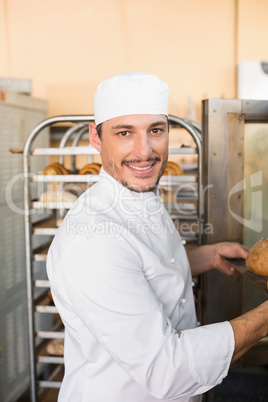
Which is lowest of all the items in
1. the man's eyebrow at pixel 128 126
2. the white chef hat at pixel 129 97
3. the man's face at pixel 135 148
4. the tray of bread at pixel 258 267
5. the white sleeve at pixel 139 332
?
the white sleeve at pixel 139 332

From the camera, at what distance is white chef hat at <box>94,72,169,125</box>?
1.10m

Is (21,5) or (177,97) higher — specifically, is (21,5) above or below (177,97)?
above

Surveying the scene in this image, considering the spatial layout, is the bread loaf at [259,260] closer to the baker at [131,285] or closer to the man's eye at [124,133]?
the baker at [131,285]

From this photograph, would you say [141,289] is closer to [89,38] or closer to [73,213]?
[73,213]

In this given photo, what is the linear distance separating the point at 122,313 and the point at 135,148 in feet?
1.40

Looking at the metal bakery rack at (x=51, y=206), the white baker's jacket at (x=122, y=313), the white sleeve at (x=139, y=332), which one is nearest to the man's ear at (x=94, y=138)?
the white baker's jacket at (x=122, y=313)

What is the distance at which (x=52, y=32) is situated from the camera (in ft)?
10.5

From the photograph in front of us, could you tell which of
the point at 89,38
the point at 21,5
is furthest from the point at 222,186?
the point at 21,5

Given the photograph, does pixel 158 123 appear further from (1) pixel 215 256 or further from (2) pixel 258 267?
(1) pixel 215 256

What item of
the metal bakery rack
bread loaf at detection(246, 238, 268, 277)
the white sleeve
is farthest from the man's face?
the metal bakery rack

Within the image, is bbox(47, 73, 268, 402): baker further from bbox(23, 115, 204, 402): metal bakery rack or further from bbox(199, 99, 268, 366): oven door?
bbox(23, 115, 204, 402): metal bakery rack

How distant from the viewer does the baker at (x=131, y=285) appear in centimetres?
92

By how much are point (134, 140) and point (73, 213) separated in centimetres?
25

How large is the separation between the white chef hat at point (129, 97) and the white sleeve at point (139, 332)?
359mm
